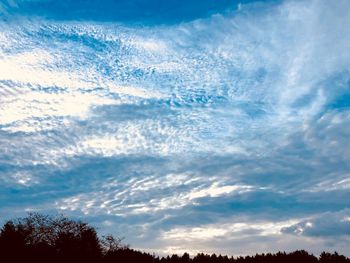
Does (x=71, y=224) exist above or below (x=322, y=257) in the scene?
above

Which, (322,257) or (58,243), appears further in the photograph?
(58,243)

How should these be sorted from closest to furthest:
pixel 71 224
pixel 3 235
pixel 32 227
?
1. pixel 3 235
2. pixel 32 227
3. pixel 71 224

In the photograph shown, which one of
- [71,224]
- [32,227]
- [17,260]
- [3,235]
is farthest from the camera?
[71,224]

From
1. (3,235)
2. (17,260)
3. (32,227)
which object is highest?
(32,227)

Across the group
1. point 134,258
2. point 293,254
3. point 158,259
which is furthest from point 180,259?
point 293,254

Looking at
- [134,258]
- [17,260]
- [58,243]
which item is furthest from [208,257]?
[17,260]

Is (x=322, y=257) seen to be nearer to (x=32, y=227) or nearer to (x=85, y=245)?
(x=85, y=245)

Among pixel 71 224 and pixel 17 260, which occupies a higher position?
pixel 71 224

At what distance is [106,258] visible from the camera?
169 ft

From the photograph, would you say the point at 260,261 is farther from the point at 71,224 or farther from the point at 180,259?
the point at 71,224

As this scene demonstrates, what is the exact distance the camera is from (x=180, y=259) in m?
53.4

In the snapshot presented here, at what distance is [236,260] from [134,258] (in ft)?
42.8

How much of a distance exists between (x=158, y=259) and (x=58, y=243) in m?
12.9

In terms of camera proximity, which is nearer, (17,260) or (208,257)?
(17,260)
